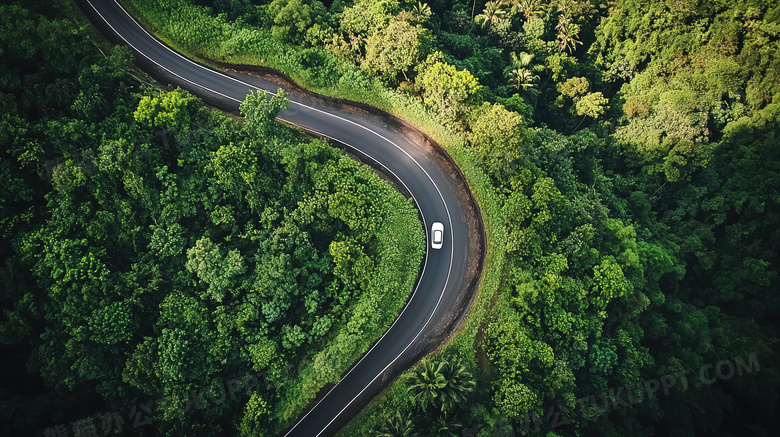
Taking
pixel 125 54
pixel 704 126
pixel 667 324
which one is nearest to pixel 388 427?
pixel 667 324

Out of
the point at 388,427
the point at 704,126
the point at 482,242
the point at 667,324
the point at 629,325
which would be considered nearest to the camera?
the point at 388,427

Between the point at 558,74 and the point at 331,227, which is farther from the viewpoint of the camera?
the point at 558,74

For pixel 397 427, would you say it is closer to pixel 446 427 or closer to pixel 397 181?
pixel 446 427

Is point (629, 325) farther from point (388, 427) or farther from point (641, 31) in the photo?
point (641, 31)

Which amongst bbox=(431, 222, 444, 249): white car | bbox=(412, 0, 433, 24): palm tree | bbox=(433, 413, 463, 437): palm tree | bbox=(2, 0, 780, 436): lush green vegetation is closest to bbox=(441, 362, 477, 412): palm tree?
bbox=(2, 0, 780, 436): lush green vegetation

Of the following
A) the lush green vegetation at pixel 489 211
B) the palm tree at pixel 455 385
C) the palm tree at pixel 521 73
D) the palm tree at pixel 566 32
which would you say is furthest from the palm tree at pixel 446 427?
the palm tree at pixel 566 32

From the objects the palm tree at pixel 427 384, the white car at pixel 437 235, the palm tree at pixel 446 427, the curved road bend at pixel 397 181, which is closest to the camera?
the palm tree at pixel 427 384

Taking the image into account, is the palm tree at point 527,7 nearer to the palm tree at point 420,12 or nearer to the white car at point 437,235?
the palm tree at point 420,12
